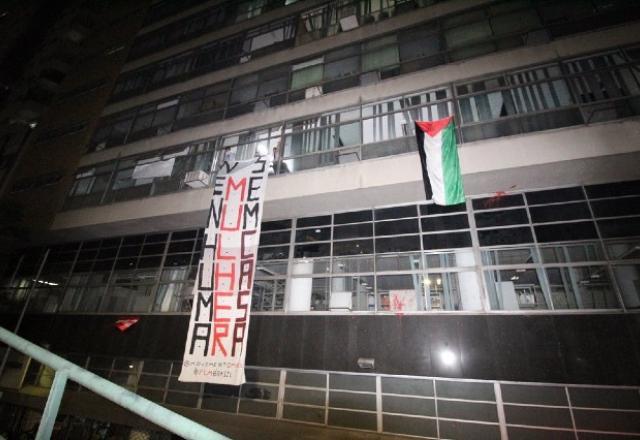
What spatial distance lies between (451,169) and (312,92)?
25.1ft

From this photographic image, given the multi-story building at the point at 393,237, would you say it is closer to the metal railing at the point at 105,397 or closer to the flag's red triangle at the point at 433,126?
the flag's red triangle at the point at 433,126

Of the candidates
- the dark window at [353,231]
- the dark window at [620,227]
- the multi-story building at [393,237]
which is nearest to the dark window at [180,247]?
the multi-story building at [393,237]

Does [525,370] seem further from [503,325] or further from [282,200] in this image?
[282,200]

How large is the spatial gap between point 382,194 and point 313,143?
11.9 ft

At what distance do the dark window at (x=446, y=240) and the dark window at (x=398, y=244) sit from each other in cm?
28

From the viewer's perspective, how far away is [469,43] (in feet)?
39.7

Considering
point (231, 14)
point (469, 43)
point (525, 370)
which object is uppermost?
point (231, 14)

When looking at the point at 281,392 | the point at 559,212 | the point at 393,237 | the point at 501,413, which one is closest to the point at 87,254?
the point at 281,392

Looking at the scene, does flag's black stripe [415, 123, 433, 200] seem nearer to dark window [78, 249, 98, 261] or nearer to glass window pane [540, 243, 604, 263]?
glass window pane [540, 243, 604, 263]

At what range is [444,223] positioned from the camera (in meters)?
10.6

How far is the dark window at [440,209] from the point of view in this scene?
10.7 m

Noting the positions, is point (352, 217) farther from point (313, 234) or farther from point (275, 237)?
point (275, 237)

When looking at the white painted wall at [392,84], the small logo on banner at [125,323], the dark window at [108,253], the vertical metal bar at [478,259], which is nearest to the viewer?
the vertical metal bar at [478,259]

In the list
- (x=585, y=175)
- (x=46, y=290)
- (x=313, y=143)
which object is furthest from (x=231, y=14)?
(x=585, y=175)
